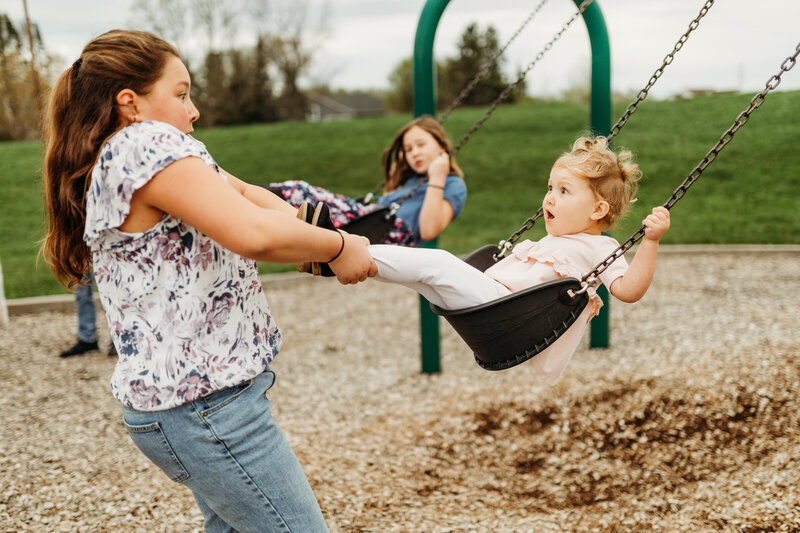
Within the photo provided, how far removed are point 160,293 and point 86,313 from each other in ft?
14.3

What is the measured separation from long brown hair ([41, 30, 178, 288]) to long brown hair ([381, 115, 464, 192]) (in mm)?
2100

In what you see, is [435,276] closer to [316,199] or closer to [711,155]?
[711,155]

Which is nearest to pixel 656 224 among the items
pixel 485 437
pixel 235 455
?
pixel 235 455

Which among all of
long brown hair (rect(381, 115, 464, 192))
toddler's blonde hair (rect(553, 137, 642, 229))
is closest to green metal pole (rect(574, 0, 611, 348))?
long brown hair (rect(381, 115, 464, 192))

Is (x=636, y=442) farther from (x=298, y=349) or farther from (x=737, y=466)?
(x=298, y=349)

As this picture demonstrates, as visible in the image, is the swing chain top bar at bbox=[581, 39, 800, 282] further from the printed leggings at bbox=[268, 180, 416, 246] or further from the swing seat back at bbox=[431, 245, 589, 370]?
the printed leggings at bbox=[268, 180, 416, 246]

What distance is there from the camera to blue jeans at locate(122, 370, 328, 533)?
145 centimetres

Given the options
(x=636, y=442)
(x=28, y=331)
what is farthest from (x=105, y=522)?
(x=28, y=331)

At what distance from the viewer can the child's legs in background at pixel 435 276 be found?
5.59 feet

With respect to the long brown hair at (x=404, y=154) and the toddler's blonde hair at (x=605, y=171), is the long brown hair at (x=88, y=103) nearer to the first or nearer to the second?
the toddler's blonde hair at (x=605, y=171)

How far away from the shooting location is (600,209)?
2.12 m

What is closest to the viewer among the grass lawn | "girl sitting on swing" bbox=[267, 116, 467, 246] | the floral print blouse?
the floral print blouse

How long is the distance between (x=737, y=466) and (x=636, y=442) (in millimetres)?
471

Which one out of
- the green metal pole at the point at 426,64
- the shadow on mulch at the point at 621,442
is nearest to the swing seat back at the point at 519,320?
the shadow on mulch at the point at 621,442
